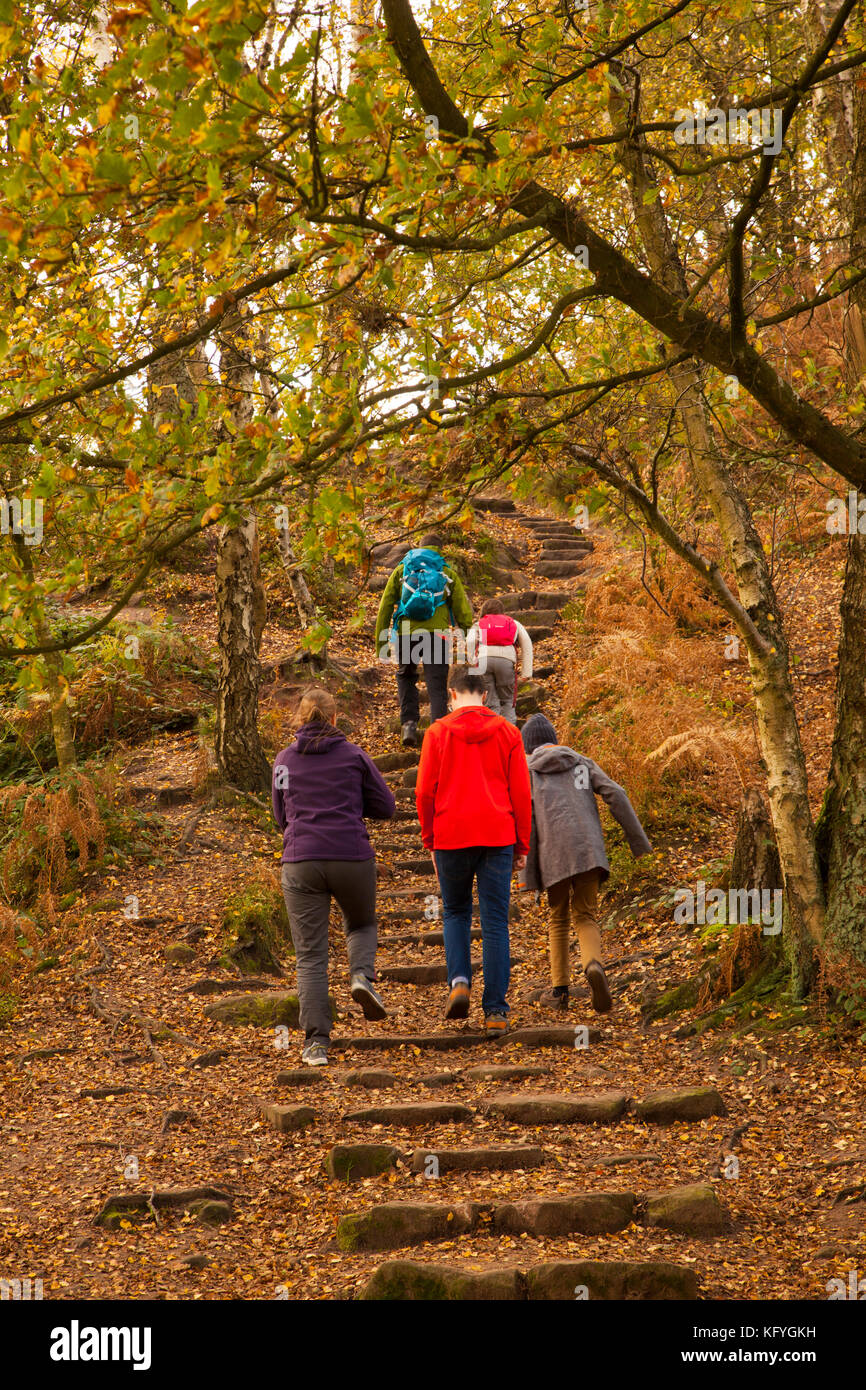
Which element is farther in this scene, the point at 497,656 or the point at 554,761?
the point at 497,656

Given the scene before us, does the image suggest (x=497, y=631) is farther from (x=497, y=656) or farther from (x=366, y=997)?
(x=366, y=997)

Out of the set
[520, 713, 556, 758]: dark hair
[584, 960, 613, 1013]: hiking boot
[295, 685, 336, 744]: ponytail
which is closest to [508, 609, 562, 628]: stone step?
[520, 713, 556, 758]: dark hair

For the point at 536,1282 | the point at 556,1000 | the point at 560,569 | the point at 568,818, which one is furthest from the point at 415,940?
the point at 560,569

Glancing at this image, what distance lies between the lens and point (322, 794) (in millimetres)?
6148

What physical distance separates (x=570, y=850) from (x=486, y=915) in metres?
0.74

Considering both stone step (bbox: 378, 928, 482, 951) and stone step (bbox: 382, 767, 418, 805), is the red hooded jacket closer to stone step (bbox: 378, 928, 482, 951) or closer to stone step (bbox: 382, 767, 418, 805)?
stone step (bbox: 378, 928, 482, 951)

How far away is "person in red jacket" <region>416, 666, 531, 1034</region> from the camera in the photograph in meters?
6.29

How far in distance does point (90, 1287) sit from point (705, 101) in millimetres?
10758

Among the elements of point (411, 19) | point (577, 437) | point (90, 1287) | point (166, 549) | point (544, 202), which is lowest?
point (90, 1287)

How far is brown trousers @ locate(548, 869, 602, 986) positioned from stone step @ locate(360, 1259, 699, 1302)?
3.01m

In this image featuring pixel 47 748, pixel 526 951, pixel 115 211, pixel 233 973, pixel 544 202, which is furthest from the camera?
pixel 47 748

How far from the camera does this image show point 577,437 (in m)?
6.15

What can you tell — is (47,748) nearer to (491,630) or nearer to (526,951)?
(491,630)
